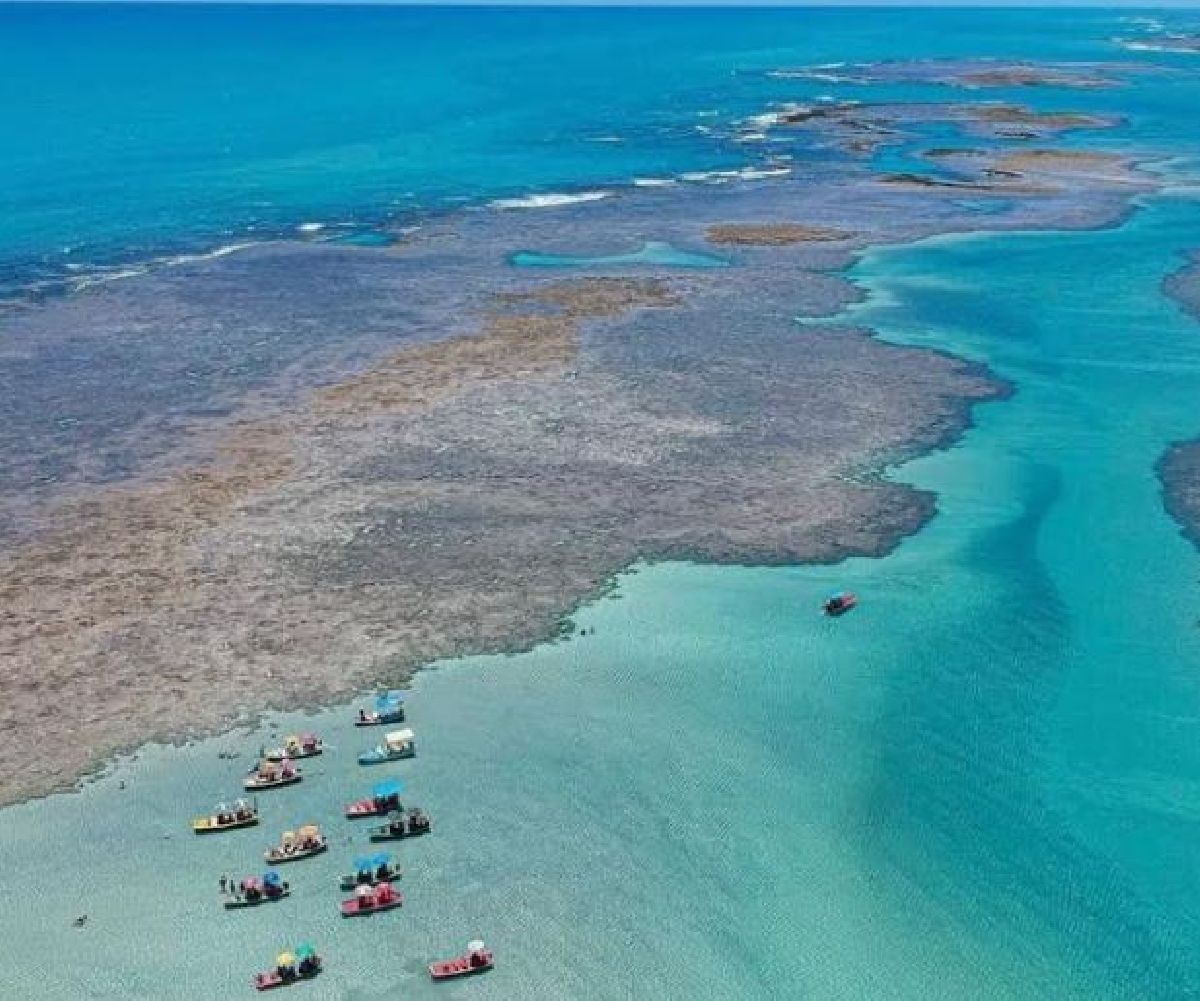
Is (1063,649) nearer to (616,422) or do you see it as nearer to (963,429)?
(963,429)

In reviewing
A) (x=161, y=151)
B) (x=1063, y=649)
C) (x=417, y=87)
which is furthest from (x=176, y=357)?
(x=417, y=87)

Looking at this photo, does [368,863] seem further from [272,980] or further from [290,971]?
[272,980]

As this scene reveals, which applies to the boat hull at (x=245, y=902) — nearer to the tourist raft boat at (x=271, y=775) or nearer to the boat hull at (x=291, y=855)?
the boat hull at (x=291, y=855)

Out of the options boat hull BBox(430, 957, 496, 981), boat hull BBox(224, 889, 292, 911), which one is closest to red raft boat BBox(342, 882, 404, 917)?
boat hull BBox(224, 889, 292, 911)

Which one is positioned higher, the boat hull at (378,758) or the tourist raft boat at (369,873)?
the boat hull at (378,758)

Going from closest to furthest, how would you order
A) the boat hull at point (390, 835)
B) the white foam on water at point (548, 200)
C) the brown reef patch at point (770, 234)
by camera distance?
the boat hull at point (390, 835) < the brown reef patch at point (770, 234) < the white foam on water at point (548, 200)

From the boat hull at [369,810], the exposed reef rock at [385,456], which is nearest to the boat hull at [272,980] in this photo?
the boat hull at [369,810]
